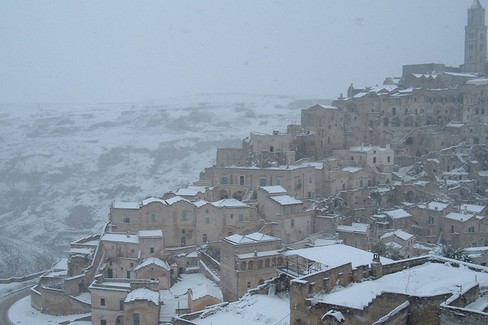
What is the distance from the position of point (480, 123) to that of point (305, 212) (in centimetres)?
2631

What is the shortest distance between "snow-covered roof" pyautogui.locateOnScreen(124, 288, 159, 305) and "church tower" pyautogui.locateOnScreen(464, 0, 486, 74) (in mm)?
58197

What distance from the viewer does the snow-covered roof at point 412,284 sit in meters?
16.3

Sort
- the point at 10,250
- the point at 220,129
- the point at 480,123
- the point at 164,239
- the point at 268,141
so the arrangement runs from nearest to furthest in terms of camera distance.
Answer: the point at 164,239 < the point at 268,141 < the point at 480,123 < the point at 10,250 < the point at 220,129

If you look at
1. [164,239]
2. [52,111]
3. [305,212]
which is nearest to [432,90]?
[305,212]

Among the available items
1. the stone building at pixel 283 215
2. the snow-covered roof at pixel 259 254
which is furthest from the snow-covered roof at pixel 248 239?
the stone building at pixel 283 215

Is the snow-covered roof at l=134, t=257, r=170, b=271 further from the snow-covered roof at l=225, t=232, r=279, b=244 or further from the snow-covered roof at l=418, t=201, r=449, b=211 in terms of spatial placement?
the snow-covered roof at l=418, t=201, r=449, b=211

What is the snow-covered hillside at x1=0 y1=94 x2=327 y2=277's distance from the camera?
86.4 m

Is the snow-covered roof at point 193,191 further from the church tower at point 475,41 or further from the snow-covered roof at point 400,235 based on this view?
the church tower at point 475,41

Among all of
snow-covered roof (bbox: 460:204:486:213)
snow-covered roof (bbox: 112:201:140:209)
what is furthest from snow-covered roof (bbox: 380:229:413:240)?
snow-covered roof (bbox: 112:201:140:209)

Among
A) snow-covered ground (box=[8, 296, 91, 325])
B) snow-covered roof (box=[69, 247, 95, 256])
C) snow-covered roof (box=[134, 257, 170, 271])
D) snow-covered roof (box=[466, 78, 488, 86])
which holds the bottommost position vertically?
snow-covered ground (box=[8, 296, 91, 325])

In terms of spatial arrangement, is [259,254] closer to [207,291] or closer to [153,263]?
[207,291]

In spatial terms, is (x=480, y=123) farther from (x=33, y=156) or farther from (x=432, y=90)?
(x=33, y=156)

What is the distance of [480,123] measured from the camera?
196ft

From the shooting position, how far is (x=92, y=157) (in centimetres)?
12219
